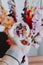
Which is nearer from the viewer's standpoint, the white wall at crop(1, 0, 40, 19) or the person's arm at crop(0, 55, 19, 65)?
the person's arm at crop(0, 55, 19, 65)

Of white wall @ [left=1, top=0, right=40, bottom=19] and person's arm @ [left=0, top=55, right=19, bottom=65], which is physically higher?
white wall @ [left=1, top=0, right=40, bottom=19]

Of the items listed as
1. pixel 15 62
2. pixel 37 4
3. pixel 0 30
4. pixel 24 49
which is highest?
pixel 37 4

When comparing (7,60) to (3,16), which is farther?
(3,16)

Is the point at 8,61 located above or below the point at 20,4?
below

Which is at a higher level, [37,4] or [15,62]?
[37,4]

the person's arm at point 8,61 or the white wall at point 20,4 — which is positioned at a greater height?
the white wall at point 20,4

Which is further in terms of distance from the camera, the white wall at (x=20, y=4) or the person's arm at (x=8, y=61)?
the white wall at (x=20, y=4)

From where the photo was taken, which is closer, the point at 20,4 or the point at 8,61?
the point at 8,61

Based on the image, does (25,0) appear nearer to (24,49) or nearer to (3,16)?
(3,16)

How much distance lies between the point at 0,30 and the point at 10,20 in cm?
11

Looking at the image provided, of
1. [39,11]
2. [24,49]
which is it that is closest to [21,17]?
[39,11]

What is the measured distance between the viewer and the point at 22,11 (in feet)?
4.25

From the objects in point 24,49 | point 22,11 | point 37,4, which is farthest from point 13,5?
point 24,49

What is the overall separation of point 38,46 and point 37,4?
351 millimetres
